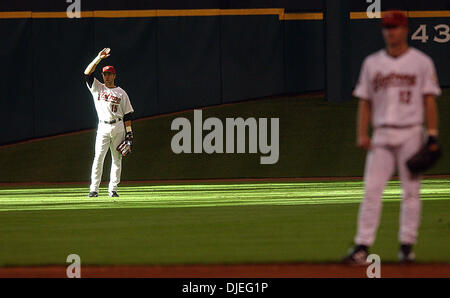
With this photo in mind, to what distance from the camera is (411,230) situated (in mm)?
8094

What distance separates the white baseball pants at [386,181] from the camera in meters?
7.98

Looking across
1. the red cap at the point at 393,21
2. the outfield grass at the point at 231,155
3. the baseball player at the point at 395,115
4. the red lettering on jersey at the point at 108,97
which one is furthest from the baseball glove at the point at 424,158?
the outfield grass at the point at 231,155

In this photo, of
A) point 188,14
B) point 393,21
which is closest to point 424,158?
point 393,21

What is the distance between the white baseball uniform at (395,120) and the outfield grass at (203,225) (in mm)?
793

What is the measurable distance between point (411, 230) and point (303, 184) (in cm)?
1088

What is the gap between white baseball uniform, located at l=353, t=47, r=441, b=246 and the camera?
791 centimetres

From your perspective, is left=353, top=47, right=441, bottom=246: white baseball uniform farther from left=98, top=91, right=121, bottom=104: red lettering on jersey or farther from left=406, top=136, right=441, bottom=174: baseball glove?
left=98, top=91, right=121, bottom=104: red lettering on jersey

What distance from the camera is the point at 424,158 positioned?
7.82 m

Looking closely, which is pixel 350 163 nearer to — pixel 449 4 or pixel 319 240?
pixel 449 4

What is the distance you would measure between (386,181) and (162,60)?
17.0 meters

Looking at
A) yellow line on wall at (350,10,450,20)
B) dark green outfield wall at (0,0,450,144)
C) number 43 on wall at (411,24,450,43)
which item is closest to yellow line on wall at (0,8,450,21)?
yellow line on wall at (350,10,450,20)

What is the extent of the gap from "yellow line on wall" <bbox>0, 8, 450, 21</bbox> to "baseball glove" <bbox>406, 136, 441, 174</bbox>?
17.1 m

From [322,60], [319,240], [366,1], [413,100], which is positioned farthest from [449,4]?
[413,100]

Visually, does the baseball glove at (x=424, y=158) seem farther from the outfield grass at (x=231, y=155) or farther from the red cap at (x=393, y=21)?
the outfield grass at (x=231, y=155)
